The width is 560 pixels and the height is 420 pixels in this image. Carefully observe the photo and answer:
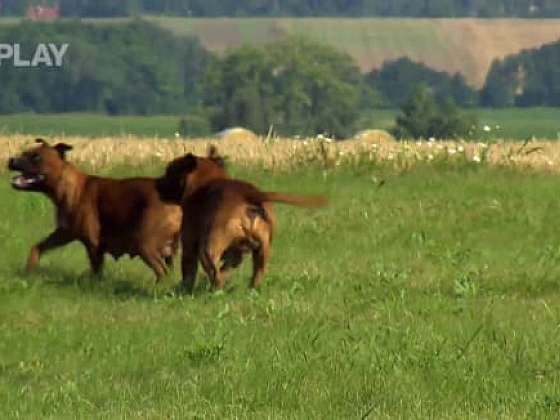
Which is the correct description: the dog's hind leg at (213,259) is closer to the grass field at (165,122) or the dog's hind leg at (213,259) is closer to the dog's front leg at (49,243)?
the dog's front leg at (49,243)

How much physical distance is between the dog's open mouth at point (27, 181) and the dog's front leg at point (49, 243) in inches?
19.8

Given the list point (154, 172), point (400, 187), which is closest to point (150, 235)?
point (400, 187)

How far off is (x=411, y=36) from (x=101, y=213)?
97.9 metres

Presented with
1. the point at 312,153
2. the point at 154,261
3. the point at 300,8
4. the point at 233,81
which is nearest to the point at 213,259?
the point at 154,261

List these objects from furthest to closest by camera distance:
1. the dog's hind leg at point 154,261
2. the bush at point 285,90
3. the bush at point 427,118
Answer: the bush at point 285,90 < the bush at point 427,118 < the dog's hind leg at point 154,261

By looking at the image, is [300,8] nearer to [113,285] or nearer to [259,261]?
[113,285]

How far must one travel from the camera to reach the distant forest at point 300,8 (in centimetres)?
12150

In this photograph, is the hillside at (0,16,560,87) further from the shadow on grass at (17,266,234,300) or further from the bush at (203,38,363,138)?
the shadow on grass at (17,266,234,300)

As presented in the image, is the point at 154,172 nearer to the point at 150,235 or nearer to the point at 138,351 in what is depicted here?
the point at 150,235

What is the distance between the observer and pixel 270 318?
1138 cm

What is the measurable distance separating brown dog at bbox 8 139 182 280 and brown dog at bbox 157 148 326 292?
30.2 inches

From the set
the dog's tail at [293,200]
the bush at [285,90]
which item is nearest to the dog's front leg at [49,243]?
the dog's tail at [293,200]

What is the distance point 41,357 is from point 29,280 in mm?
3778

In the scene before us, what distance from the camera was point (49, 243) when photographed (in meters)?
14.4
